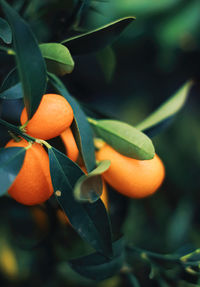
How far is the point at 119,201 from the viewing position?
3.00 feet

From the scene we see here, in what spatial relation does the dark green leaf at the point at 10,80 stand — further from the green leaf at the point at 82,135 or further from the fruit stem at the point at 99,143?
the fruit stem at the point at 99,143

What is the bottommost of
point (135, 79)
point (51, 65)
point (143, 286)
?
point (143, 286)

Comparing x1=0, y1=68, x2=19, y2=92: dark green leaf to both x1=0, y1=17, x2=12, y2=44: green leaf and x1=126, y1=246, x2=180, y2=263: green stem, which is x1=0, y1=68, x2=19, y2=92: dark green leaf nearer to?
x1=0, y1=17, x2=12, y2=44: green leaf

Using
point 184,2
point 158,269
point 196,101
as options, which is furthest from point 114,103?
point 158,269

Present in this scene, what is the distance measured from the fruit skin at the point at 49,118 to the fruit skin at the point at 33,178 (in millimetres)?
30

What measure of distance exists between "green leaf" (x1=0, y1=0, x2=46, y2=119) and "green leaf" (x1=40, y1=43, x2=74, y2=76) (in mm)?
65

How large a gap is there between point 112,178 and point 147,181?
6 cm

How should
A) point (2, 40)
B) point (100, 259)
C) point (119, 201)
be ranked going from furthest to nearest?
1. point (119, 201)
2. point (100, 259)
3. point (2, 40)

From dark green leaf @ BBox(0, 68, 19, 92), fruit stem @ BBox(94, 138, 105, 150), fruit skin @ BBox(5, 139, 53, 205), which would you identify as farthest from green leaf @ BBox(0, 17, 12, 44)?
fruit stem @ BBox(94, 138, 105, 150)

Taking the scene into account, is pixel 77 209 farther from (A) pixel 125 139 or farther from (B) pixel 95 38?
(B) pixel 95 38

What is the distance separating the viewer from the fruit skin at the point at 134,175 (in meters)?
0.67

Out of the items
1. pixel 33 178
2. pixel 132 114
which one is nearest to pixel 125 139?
pixel 33 178

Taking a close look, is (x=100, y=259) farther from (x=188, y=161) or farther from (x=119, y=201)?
(x=188, y=161)

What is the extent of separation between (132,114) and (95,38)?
40.3 inches
